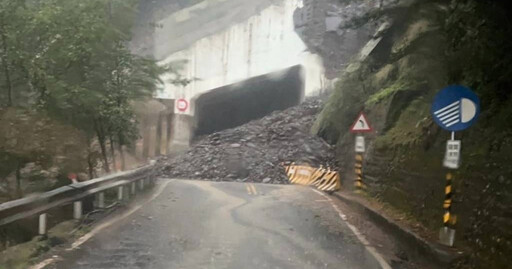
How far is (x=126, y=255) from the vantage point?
8.09 meters

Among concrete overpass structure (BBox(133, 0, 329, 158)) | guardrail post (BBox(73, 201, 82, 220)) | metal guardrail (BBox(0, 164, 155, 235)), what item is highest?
concrete overpass structure (BBox(133, 0, 329, 158))

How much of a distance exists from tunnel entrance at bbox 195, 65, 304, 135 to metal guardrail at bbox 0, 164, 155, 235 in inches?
854

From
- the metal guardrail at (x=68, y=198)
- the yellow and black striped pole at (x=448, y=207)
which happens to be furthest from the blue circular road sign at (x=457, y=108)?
the metal guardrail at (x=68, y=198)

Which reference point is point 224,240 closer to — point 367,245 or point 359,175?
point 367,245

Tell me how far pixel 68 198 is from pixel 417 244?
6.22 m

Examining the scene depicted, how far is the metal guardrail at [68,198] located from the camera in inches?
301

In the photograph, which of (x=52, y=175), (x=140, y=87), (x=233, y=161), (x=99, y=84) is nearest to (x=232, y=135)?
(x=233, y=161)

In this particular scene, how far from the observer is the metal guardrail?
7.65 meters

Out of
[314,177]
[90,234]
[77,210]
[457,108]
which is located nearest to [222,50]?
[314,177]

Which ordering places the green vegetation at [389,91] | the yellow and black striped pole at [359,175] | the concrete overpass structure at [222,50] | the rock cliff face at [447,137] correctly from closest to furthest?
the rock cliff face at [447,137] → the green vegetation at [389,91] → the yellow and black striped pole at [359,175] → the concrete overpass structure at [222,50]

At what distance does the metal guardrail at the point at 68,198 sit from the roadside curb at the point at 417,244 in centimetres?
600

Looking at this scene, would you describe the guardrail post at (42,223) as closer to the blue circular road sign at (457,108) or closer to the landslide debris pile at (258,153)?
the blue circular road sign at (457,108)

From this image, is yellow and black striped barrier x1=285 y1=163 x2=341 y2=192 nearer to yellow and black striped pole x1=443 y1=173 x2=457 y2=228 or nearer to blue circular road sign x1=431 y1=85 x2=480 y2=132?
yellow and black striped pole x1=443 y1=173 x2=457 y2=228

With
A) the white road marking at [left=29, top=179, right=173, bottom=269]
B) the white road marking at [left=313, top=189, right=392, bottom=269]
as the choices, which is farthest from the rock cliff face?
the white road marking at [left=29, top=179, right=173, bottom=269]
